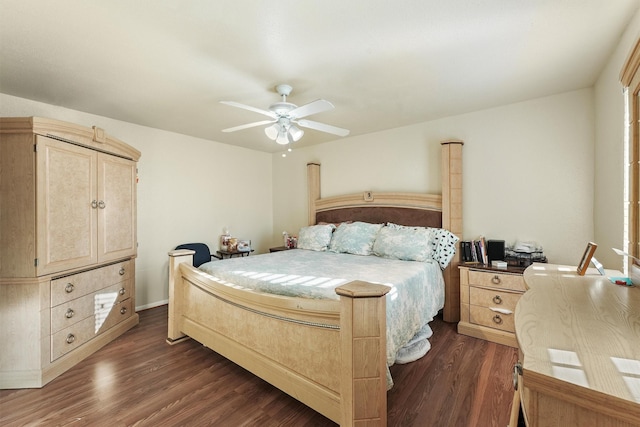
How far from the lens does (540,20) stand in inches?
65.5

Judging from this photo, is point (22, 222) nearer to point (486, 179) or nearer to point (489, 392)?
point (489, 392)

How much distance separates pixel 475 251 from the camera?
9.85 feet

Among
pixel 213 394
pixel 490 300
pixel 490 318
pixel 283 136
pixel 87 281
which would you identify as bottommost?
pixel 213 394

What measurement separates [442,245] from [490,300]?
68 centimetres

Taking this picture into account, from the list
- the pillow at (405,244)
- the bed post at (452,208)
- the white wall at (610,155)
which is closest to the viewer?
the white wall at (610,155)

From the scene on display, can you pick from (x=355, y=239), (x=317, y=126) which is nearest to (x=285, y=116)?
(x=317, y=126)

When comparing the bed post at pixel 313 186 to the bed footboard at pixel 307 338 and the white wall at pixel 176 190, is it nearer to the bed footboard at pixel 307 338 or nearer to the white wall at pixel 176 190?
the white wall at pixel 176 190

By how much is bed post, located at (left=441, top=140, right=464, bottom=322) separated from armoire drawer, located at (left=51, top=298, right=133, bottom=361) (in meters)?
3.49

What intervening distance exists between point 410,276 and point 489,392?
0.91 meters

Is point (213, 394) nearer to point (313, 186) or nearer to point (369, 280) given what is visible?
point (369, 280)

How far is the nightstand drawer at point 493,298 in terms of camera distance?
8.60 ft

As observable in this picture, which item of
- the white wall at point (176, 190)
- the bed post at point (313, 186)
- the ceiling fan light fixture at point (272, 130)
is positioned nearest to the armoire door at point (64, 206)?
the white wall at point (176, 190)

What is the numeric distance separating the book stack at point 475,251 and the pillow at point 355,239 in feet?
3.23

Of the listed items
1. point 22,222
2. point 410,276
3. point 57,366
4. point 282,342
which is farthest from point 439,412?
point 22,222
